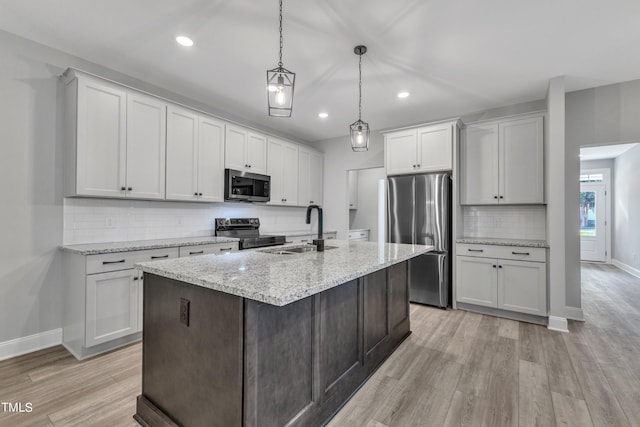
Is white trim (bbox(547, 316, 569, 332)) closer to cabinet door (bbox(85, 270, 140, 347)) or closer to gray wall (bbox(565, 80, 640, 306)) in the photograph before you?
gray wall (bbox(565, 80, 640, 306))

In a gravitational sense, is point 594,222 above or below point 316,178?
below

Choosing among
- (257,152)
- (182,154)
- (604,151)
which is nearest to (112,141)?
(182,154)

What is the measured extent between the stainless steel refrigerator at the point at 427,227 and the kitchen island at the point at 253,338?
2.10m

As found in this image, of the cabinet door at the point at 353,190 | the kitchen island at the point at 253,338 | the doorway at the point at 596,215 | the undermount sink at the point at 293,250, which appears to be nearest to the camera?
the kitchen island at the point at 253,338

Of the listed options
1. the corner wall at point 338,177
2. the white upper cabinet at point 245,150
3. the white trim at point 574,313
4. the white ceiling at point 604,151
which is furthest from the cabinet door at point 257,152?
the white ceiling at point 604,151

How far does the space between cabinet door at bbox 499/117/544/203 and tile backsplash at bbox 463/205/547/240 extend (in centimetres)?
30

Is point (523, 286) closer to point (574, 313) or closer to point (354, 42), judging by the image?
point (574, 313)

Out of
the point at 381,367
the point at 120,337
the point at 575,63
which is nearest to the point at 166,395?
the point at 120,337

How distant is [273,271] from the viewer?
1527 mm

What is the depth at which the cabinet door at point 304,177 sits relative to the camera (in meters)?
5.17

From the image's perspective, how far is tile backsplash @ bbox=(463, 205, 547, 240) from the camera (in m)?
3.84

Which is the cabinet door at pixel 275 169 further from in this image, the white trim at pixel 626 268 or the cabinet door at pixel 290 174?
the white trim at pixel 626 268

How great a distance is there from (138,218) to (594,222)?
31.4 ft

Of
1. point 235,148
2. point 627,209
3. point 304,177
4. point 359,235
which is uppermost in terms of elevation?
point 235,148
